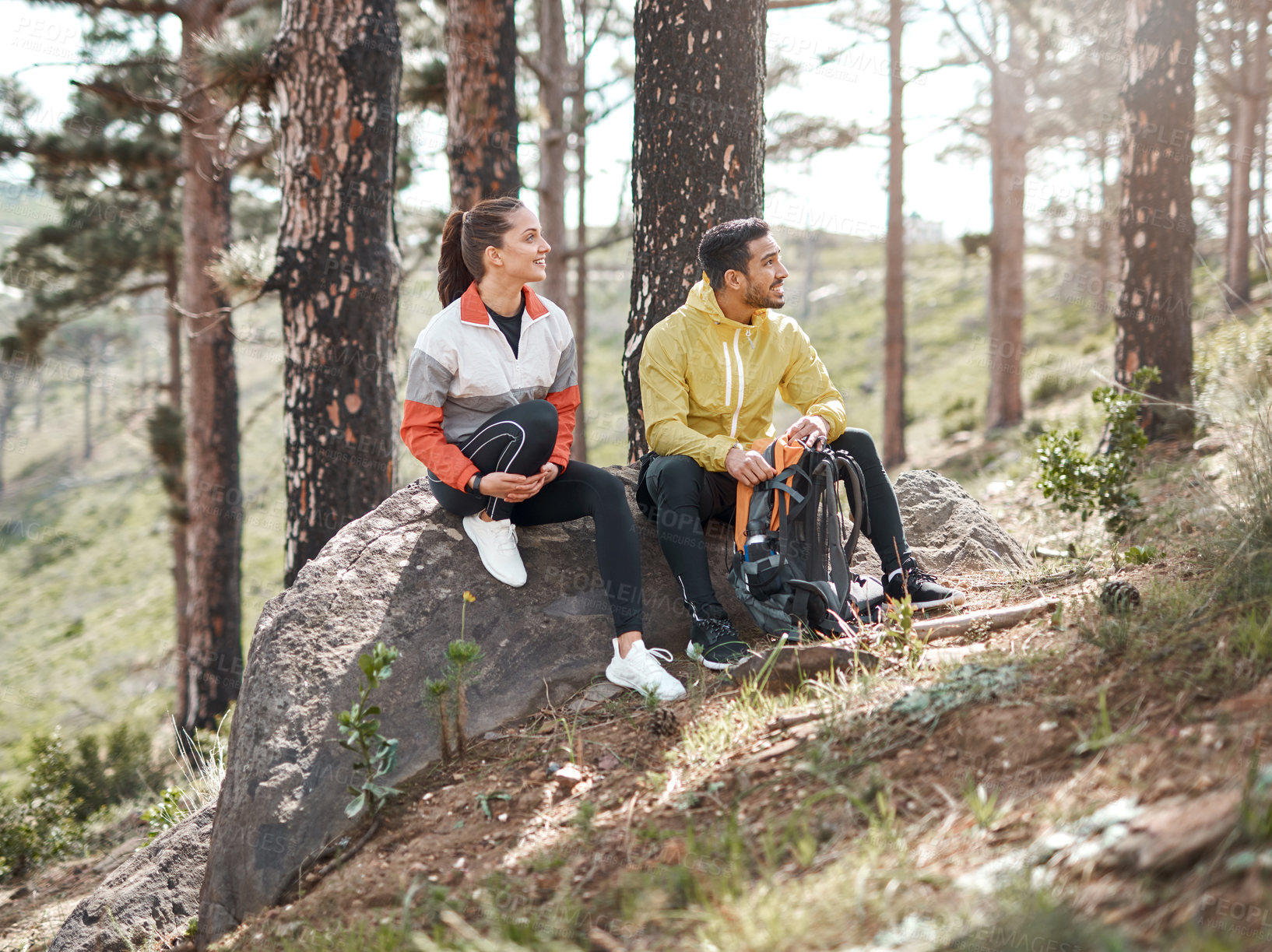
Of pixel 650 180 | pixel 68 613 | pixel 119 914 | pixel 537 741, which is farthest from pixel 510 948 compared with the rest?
pixel 68 613

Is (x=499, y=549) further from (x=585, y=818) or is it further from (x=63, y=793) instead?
(x=63, y=793)

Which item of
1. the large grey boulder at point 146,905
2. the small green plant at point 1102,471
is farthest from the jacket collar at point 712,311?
the large grey boulder at point 146,905

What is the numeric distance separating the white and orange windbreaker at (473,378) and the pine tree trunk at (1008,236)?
30.2 ft

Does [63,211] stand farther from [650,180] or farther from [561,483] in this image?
[561,483]

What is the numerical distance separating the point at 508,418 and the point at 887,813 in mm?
1845

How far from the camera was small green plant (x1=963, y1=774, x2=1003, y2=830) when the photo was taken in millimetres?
1793

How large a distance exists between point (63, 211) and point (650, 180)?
9.97 m

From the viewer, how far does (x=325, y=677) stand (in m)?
2.81

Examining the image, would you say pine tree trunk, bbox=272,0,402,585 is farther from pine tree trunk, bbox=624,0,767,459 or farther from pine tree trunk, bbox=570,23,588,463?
pine tree trunk, bbox=570,23,588,463

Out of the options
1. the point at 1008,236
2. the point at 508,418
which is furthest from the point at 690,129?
the point at 1008,236

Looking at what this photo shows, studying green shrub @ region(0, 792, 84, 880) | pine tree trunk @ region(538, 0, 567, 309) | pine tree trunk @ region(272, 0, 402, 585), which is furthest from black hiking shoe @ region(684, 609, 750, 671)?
pine tree trunk @ region(538, 0, 567, 309)

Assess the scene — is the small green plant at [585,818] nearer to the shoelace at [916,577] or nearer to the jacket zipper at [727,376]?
the shoelace at [916,577]

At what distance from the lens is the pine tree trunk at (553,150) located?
9961mm

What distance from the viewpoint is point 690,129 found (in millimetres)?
4031
